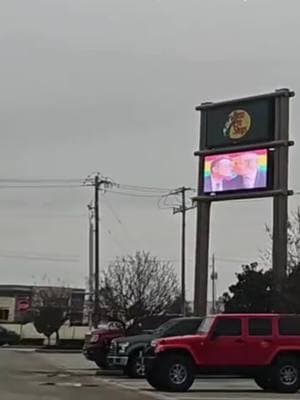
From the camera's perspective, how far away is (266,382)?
79.7 ft

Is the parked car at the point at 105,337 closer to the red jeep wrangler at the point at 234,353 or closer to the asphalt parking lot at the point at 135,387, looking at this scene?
the asphalt parking lot at the point at 135,387

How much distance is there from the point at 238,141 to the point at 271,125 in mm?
2049

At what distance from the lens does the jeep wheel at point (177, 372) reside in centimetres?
2367

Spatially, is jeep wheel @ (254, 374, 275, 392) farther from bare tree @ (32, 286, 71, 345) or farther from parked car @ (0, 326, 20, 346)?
parked car @ (0, 326, 20, 346)

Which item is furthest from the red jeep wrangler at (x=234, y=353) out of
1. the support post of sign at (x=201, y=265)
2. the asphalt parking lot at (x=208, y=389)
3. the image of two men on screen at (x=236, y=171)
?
the support post of sign at (x=201, y=265)

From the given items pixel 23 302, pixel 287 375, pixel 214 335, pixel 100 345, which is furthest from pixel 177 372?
pixel 23 302

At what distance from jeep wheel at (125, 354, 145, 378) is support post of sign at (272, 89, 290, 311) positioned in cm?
1103

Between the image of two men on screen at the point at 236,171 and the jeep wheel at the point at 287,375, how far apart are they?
20874 millimetres

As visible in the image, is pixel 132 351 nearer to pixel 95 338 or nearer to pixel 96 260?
pixel 95 338

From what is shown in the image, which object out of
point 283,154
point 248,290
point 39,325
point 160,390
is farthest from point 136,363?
point 39,325

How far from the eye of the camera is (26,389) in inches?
947

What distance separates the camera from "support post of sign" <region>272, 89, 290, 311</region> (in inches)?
1603

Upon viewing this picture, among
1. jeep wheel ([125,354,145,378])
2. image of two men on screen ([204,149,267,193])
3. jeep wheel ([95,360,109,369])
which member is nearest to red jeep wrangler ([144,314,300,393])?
jeep wheel ([125,354,145,378])

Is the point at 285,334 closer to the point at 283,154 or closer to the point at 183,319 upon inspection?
the point at 183,319
